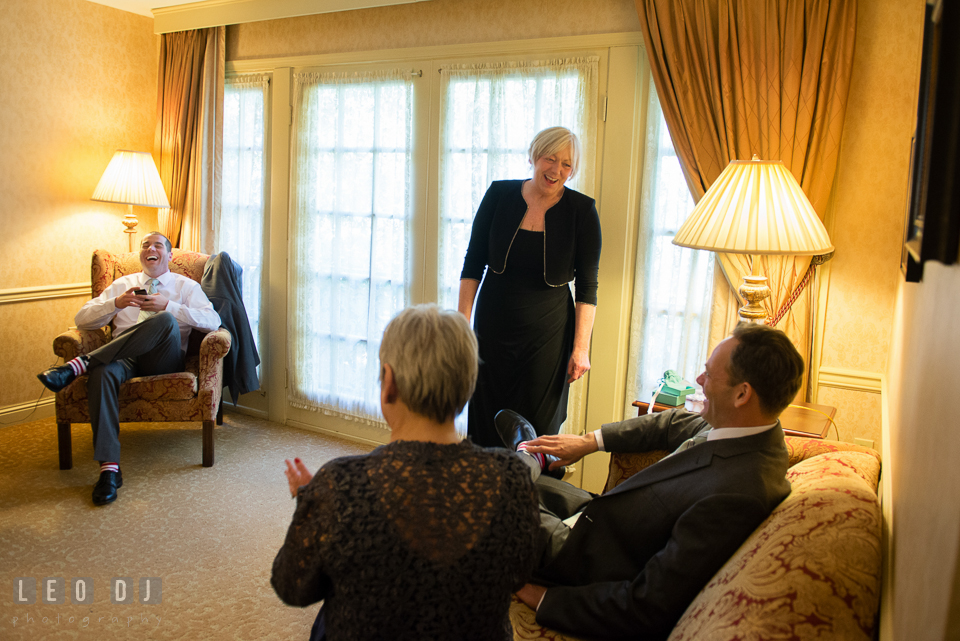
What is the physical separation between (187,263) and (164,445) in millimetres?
1134

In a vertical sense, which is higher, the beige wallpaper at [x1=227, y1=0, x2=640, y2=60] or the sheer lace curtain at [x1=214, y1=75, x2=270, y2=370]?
the beige wallpaper at [x1=227, y1=0, x2=640, y2=60]

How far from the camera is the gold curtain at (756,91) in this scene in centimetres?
272

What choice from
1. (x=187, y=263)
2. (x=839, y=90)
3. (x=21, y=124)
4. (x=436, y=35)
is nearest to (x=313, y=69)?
(x=436, y=35)

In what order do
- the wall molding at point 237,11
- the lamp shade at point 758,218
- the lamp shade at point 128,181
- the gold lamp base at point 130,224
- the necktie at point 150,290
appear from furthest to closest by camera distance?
the gold lamp base at point 130,224 → the lamp shade at point 128,181 → the wall molding at point 237,11 → the necktie at point 150,290 → the lamp shade at point 758,218

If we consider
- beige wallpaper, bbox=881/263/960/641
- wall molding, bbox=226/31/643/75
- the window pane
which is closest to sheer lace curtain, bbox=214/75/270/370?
the window pane

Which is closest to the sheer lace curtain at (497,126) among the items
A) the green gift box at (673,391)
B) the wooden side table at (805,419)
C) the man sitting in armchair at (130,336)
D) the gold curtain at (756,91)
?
the gold curtain at (756,91)

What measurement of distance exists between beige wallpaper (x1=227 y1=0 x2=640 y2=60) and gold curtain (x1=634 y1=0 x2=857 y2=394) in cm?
32

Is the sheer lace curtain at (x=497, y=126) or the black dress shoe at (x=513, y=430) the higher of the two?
the sheer lace curtain at (x=497, y=126)

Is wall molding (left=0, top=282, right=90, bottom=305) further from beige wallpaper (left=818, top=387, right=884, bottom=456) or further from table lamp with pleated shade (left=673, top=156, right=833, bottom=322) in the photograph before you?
beige wallpaper (left=818, top=387, right=884, bottom=456)

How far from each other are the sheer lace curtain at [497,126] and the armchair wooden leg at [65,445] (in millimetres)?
2074

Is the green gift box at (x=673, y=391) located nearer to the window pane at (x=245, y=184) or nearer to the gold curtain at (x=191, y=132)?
the window pane at (x=245, y=184)

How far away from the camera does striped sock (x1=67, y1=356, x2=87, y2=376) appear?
11.3 feet

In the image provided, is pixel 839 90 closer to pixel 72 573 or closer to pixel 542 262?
pixel 542 262

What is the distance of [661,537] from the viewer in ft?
5.04
